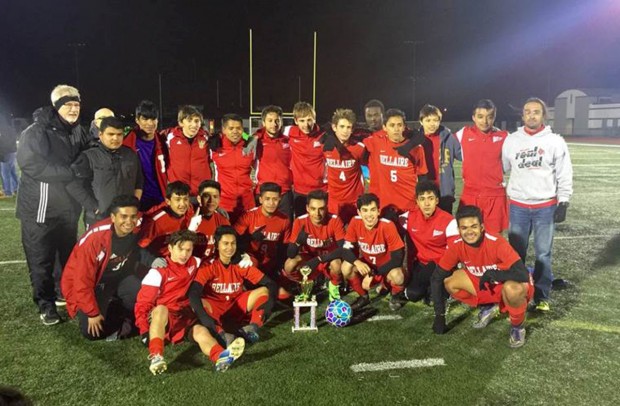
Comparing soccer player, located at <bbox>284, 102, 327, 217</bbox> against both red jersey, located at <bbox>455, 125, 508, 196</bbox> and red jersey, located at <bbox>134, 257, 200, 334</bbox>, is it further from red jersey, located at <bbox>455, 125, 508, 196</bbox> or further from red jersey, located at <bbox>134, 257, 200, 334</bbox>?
red jersey, located at <bbox>134, 257, 200, 334</bbox>

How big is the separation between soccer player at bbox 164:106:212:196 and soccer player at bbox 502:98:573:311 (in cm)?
306

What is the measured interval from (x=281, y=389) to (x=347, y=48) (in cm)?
3226

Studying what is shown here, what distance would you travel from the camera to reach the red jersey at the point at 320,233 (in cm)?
459

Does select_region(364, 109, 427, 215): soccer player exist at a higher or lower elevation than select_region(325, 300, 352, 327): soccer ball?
higher

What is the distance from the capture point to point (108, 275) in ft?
12.7

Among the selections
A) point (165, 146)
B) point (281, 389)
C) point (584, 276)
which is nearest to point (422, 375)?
point (281, 389)

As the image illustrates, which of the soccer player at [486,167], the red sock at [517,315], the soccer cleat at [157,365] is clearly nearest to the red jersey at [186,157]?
the soccer cleat at [157,365]

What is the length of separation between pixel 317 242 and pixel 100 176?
6.47ft

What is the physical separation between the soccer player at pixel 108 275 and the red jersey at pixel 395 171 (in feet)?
7.57

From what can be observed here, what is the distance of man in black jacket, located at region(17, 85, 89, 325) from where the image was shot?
3.77 metres

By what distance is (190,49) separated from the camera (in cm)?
3216

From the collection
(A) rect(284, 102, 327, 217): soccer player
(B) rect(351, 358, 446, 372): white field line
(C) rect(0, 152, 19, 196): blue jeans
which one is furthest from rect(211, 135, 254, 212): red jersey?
(C) rect(0, 152, 19, 196): blue jeans

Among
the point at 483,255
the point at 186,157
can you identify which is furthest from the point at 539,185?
the point at 186,157

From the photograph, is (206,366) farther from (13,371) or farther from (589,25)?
(589,25)
